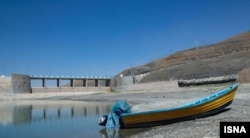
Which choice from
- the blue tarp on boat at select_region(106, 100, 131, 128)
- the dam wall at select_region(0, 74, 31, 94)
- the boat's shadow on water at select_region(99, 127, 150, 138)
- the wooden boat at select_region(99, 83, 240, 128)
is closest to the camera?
the boat's shadow on water at select_region(99, 127, 150, 138)

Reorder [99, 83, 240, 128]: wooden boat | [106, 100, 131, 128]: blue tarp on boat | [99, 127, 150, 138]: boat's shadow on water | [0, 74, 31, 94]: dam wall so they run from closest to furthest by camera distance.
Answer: [99, 127, 150, 138]: boat's shadow on water, [99, 83, 240, 128]: wooden boat, [106, 100, 131, 128]: blue tarp on boat, [0, 74, 31, 94]: dam wall

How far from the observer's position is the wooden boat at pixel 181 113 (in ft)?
60.8

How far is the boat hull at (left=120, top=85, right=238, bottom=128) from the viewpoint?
18.5 m

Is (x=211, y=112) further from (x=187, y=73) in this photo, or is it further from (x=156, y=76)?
(x=156, y=76)

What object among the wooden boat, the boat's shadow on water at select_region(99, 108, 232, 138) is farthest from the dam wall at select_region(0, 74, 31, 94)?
the wooden boat

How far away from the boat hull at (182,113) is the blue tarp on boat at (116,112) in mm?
638


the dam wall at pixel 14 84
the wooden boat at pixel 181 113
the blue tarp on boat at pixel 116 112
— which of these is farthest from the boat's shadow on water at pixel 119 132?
the dam wall at pixel 14 84

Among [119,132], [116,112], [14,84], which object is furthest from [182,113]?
[14,84]

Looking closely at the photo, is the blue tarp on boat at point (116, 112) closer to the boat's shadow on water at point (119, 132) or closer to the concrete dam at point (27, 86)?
the boat's shadow on water at point (119, 132)

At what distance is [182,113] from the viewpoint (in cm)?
1853

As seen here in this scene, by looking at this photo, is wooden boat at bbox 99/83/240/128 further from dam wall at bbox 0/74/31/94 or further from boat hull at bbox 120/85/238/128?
dam wall at bbox 0/74/31/94

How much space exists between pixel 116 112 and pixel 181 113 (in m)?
3.98

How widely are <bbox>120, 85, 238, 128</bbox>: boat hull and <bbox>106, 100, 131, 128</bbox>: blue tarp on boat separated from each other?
0.64 meters

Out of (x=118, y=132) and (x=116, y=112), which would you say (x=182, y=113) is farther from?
(x=116, y=112)
